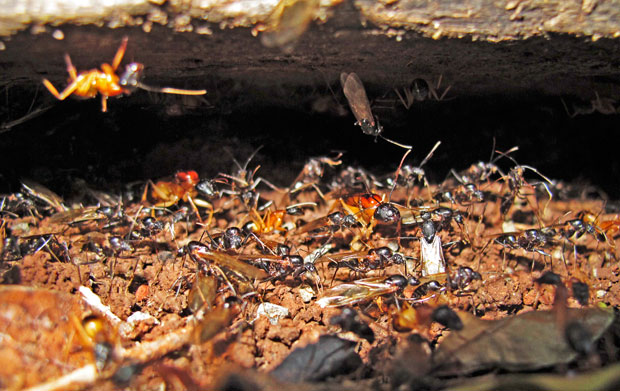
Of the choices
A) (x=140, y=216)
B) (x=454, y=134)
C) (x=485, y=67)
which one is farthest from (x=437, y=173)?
(x=140, y=216)

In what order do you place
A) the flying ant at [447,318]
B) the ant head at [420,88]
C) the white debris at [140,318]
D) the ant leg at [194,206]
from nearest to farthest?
the flying ant at [447,318] < the white debris at [140,318] < the ant head at [420,88] < the ant leg at [194,206]

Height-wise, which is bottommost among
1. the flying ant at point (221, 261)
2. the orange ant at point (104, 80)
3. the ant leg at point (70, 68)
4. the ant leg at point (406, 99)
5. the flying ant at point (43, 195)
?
the flying ant at point (221, 261)

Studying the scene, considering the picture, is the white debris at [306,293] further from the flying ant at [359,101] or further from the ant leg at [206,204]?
the flying ant at [359,101]

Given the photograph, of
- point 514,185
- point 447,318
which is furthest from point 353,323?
point 514,185

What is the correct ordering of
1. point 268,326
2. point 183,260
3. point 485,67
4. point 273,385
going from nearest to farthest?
point 273,385 → point 268,326 → point 485,67 → point 183,260

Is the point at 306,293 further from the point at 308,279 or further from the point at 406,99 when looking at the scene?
the point at 406,99

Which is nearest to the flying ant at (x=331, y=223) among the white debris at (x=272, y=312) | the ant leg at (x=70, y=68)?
the white debris at (x=272, y=312)

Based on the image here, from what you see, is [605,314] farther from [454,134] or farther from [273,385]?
[454,134]
